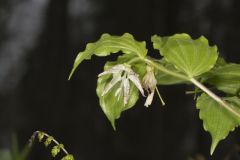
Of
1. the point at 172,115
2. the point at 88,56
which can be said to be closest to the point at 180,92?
the point at 172,115

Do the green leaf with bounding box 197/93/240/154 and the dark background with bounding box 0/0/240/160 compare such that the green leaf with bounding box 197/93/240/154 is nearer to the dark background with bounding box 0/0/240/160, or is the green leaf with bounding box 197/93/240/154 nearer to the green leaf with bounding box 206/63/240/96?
the green leaf with bounding box 206/63/240/96

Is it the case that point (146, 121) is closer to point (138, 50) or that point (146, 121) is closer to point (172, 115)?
point (172, 115)

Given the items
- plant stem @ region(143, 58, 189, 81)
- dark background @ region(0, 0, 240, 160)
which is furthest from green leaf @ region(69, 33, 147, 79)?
dark background @ region(0, 0, 240, 160)

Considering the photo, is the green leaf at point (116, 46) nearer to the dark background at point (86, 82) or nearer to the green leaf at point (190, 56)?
the green leaf at point (190, 56)

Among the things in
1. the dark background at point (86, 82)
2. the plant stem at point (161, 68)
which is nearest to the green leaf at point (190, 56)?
the plant stem at point (161, 68)

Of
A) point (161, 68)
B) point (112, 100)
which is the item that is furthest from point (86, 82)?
point (161, 68)

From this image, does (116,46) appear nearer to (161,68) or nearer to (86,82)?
(161,68)
